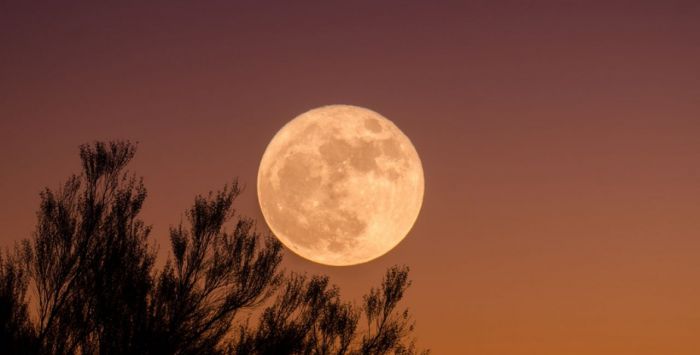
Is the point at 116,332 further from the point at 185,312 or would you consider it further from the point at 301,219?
the point at 301,219

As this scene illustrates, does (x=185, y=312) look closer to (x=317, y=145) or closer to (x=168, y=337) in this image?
(x=168, y=337)

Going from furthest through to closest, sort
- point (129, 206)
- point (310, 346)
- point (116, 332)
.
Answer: point (310, 346), point (129, 206), point (116, 332)

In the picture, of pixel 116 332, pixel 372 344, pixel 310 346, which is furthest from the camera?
pixel 372 344

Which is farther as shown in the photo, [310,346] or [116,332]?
[310,346]

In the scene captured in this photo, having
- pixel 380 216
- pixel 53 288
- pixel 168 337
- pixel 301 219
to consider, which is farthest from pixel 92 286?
pixel 380 216

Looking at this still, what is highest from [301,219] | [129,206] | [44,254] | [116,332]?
[301,219]

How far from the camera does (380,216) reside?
2167 centimetres

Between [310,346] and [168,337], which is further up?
[310,346]

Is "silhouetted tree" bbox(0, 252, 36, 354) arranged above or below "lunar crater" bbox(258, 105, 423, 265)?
below

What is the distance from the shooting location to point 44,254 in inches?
706

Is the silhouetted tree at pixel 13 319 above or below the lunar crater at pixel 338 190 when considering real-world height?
below

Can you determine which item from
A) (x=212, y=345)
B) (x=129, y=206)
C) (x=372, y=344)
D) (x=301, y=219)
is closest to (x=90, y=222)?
(x=129, y=206)

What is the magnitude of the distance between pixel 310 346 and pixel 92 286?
Answer: 620 centimetres

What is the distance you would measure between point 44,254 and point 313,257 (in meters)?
7.09
